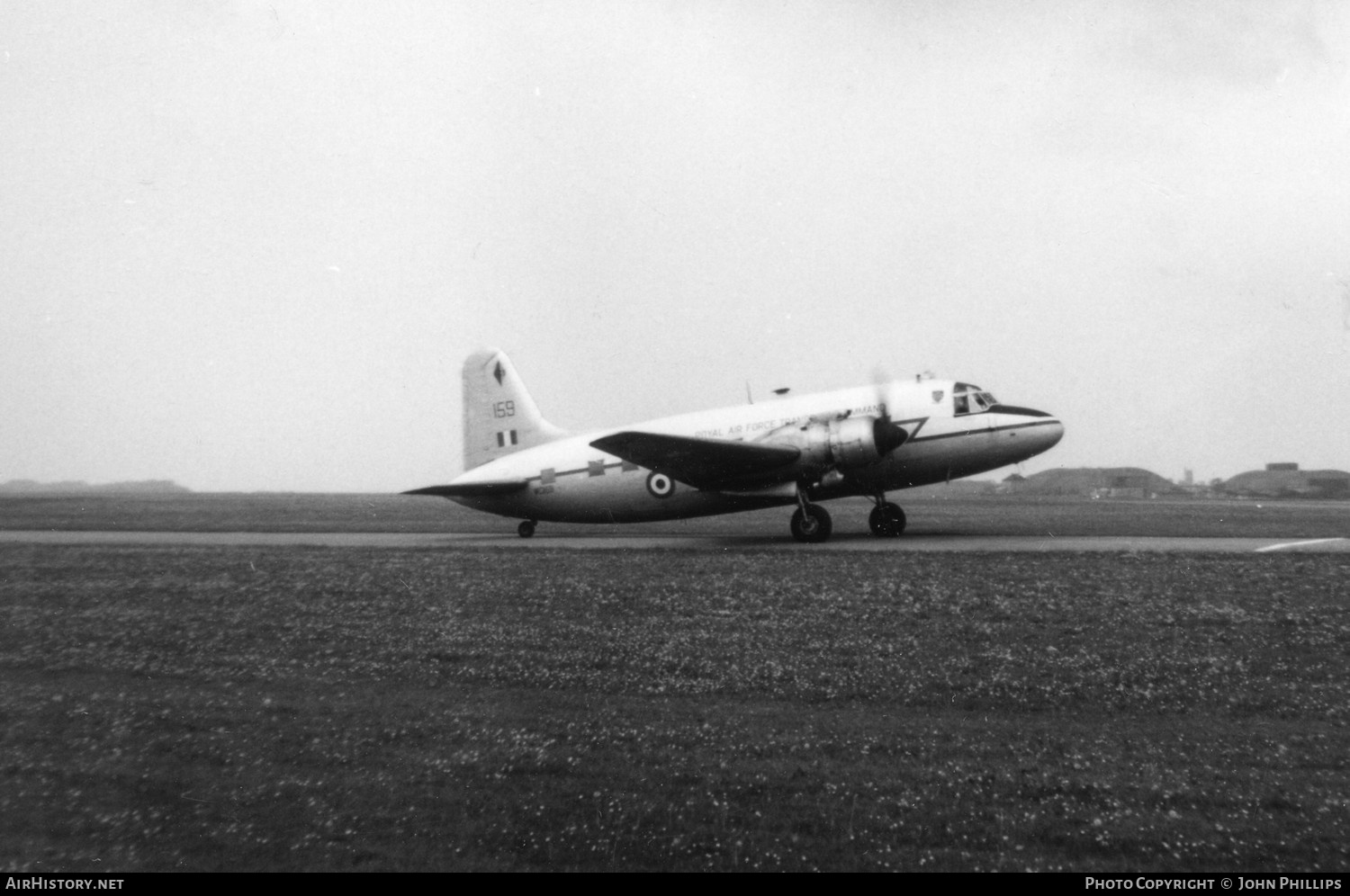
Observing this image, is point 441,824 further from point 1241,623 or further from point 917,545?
point 917,545

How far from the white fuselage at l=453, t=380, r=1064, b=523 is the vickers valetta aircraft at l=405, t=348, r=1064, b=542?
3 centimetres

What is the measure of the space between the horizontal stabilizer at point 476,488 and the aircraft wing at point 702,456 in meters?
4.72

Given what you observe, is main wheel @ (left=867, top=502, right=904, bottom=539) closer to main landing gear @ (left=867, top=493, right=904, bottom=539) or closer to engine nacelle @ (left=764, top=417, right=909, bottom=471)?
main landing gear @ (left=867, top=493, right=904, bottom=539)

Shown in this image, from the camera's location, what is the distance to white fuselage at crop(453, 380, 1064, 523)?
68.1 feet

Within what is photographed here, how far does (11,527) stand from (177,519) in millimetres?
5933

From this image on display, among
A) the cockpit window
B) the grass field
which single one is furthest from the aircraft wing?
the grass field

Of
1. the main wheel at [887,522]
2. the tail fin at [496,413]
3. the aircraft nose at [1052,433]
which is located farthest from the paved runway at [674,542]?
the tail fin at [496,413]

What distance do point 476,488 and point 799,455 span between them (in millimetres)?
9972

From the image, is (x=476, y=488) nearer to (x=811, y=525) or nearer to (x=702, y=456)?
(x=702, y=456)

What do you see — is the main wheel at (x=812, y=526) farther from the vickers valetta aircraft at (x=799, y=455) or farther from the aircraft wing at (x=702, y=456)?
the aircraft wing at (x=702, y=456)

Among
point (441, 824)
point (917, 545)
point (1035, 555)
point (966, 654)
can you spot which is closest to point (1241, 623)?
point (966, 654)

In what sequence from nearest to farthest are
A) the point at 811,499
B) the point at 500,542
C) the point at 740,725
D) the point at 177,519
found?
the point at 740,725
the point at 811,499
the point at 500,542
the point at 177,519

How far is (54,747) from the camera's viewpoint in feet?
23.1

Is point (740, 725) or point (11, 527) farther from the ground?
point (11, 527)
